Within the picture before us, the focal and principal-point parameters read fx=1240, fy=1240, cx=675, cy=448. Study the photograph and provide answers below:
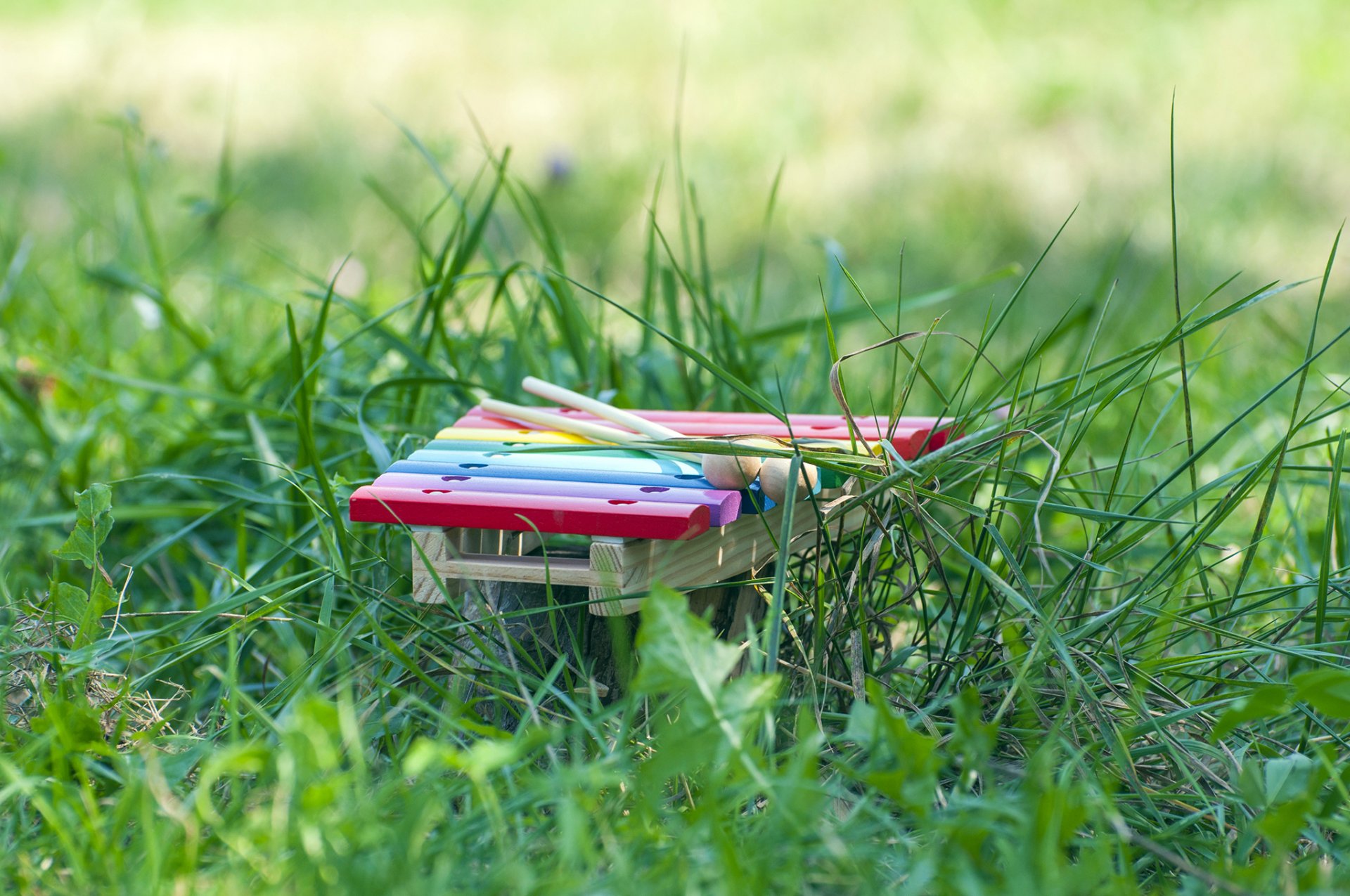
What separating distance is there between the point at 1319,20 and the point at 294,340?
5597 millimetres

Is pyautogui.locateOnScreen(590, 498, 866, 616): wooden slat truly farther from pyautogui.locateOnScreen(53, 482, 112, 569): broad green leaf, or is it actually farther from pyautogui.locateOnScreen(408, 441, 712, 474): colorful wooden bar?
pyautogui.locateOnScreen(53, 482, 112, 569): broad green leaf

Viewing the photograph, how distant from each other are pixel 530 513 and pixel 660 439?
0.23 meters

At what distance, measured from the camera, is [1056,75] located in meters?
5.44

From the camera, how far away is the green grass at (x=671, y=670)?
103 centimetres

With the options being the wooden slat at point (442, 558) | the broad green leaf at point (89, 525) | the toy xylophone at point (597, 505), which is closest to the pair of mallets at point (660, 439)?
the toy xylophone at point (597, 505)

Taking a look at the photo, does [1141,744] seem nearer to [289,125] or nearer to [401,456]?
[401,456]

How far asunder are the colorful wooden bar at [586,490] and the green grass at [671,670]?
10 centimetres

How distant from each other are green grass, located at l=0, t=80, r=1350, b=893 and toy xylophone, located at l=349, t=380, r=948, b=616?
71 millimetres

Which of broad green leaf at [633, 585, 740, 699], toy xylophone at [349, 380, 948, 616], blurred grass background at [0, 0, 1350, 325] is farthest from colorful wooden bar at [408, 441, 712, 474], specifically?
blurred grass background at [0, 0, 1350, 325]

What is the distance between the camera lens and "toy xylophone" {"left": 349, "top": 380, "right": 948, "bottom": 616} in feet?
4.33

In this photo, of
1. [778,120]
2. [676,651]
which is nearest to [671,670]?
[676,651]

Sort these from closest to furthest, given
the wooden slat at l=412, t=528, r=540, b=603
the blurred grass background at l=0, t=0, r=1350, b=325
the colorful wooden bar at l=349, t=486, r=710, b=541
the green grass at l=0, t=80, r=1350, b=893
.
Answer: the green grass at l=0, t=80, r=1350, b=893
the colorful wooden bar at l=349, t=486, r=710, b=541
the wooden slat at l=412, t=528, r=540, b=603
the blurred grass background at l=0, t=0, r=1350, b=325

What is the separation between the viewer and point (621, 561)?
1316 millimetres

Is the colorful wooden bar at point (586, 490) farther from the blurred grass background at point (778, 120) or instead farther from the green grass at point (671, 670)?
the blurred grass background at point (778, 120)
